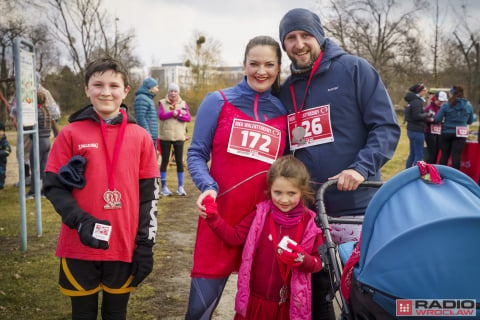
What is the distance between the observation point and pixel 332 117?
2553mm

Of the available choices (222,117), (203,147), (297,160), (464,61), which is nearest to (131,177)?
(203,147)

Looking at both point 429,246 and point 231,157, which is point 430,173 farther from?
point 231,157

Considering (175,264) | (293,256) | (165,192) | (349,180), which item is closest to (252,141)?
(349,180)

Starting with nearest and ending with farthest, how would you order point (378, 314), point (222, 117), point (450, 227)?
point (450, 227)
point (378, 314)
point (222, 117)

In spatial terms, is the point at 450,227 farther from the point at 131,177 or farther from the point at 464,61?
the point at 464,61

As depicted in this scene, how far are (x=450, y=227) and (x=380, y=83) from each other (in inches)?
50.1

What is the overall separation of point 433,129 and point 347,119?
785 centimetres

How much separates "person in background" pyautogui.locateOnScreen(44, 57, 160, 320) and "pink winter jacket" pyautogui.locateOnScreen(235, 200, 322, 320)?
533 mm

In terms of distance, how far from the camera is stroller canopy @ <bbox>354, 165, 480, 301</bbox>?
4.89 feet

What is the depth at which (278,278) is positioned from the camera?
2434 millimetres

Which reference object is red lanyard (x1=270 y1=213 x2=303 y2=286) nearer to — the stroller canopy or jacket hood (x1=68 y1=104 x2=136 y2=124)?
the stroller canopy

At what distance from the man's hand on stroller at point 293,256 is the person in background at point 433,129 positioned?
8187 millimetres

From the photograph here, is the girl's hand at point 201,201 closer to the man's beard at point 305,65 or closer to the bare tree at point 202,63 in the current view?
the man's beard at point 305,65

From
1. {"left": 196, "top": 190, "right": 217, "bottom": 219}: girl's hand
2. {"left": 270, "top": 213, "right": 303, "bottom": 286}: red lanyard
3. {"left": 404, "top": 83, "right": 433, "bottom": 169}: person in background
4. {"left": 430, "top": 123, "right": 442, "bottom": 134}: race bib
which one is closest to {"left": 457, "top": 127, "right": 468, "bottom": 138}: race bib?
{"left": 430, "top": 123, "right": 442, "bottom": 134}: race bib
